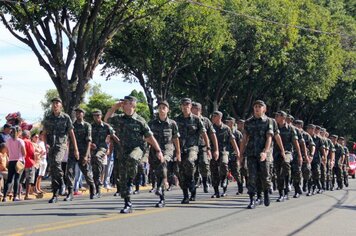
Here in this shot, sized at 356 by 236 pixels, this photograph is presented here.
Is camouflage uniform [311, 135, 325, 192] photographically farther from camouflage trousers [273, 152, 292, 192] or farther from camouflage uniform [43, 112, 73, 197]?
camouflage uniform [43, 112, 73, 197]

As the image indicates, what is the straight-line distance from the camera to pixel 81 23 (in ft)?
68.5

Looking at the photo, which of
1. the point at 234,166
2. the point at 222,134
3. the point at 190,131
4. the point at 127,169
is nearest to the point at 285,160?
the point at 222,134

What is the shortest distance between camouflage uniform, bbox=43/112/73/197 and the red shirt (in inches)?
94.4

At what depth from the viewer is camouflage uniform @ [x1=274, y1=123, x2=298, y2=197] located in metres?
14.2

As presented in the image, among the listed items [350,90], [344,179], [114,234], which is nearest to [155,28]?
[344,179]

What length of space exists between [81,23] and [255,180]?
10.8 m

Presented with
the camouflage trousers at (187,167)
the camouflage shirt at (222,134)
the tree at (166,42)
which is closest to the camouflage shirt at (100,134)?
the camouflage shirt at (222,134)

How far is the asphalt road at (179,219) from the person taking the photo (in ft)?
28.6

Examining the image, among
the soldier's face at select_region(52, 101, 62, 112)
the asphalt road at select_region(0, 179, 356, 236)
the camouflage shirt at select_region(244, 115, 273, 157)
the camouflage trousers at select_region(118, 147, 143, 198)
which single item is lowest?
the asphalt road at select_region(0, 179, 356, 236)

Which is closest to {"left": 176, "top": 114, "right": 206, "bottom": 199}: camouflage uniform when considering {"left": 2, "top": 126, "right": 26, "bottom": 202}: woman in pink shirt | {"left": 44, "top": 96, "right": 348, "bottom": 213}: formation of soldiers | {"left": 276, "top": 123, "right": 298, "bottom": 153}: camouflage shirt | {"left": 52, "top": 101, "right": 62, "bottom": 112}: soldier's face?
{"left": 44, "top": 96, "right": 348, "bottom": 213}: formation of soldiers

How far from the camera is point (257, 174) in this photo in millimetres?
11992

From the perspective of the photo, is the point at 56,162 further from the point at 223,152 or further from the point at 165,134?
the point at 223,152

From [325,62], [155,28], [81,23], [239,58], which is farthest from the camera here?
[325,62]

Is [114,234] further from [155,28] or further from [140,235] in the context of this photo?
[155,28]
